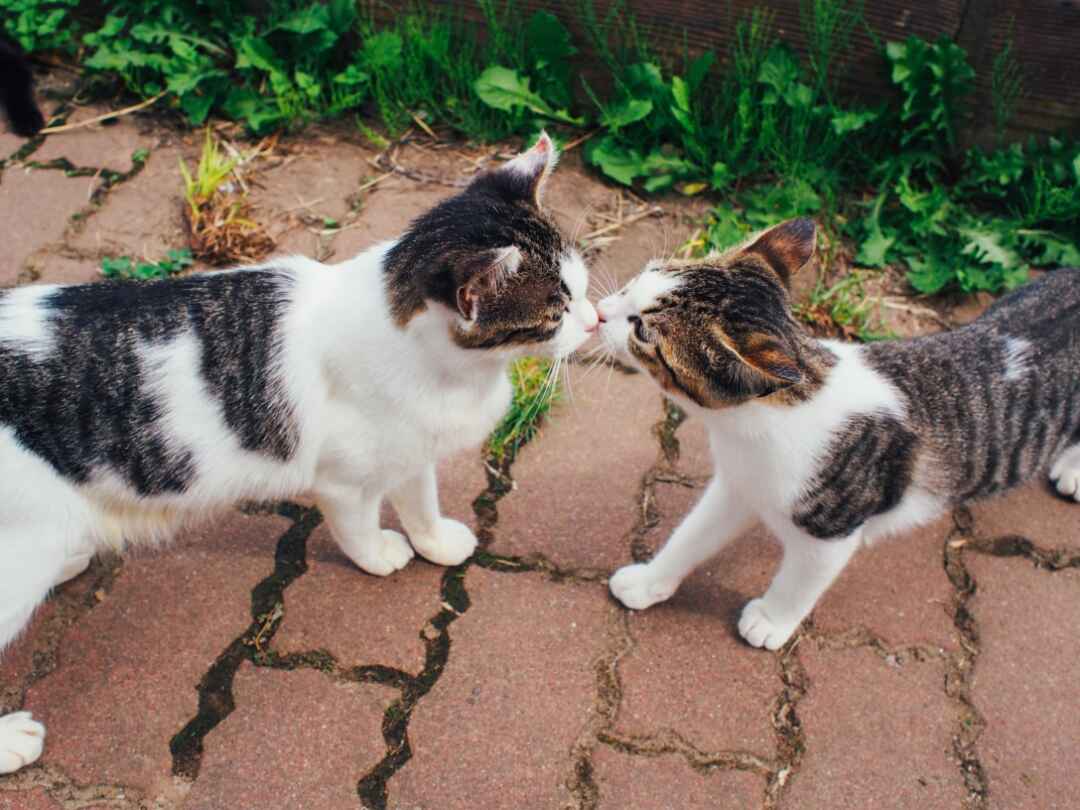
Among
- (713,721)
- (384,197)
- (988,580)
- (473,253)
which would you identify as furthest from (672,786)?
(384,197)

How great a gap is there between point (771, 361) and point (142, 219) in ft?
8.82

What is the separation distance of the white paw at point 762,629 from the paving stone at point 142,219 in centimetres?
246

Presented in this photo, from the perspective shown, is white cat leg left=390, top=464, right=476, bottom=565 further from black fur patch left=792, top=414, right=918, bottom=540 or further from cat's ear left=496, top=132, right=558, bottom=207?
black fur patch left=792, top=414, right=918, bottom=540

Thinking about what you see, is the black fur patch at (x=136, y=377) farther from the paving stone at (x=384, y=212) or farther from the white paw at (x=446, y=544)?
the paving stone at (x=384, y=212)

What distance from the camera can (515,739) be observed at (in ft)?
7.99

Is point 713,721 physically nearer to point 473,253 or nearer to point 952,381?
point 952,381

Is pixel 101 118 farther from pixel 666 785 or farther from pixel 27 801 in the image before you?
pixel 666 785

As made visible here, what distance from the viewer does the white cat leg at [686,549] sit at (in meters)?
2.51

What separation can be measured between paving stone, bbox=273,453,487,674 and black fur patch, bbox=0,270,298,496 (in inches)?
22.7

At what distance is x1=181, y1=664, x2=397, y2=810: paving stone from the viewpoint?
91.6 inches

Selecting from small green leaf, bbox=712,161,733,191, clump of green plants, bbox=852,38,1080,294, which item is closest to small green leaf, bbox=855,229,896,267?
clump of green plants, bbox=852,38,1080,294

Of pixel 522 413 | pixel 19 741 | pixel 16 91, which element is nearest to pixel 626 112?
pixel 522 413

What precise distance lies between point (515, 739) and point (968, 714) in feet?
3.90

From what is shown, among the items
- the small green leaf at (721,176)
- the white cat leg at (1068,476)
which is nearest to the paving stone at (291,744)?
the white cat leg at (1068,476)
